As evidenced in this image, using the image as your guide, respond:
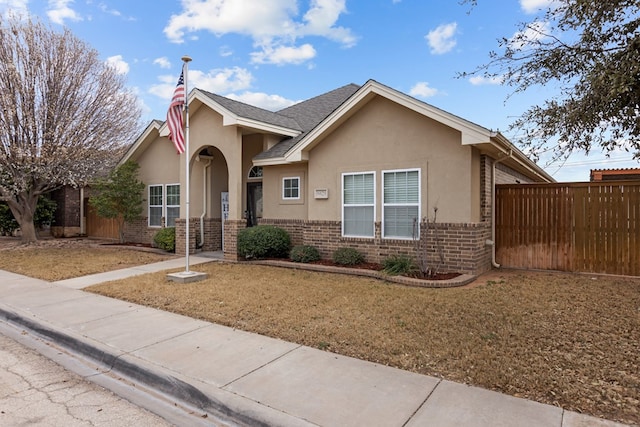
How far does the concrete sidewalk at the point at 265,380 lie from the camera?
3.14 meters

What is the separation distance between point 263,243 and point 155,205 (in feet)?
22.8

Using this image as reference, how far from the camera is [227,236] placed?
1158 cm

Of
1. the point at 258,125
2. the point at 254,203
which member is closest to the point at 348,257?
the point at 258,125

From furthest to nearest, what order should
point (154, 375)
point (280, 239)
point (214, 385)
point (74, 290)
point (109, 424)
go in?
point (280, 239)
point (74, 290)
point (154, 375)
point (214, 385)
point (109, 424)

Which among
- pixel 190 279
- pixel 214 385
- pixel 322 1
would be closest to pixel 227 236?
pixel 190 279

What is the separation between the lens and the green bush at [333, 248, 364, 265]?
9.78 metres

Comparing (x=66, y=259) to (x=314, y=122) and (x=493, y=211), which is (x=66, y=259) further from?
(x=493, y=211)

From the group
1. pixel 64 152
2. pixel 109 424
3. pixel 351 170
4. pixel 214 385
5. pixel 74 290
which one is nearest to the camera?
pixel 109 424

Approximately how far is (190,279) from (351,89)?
11.4m

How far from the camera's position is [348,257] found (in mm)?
9812

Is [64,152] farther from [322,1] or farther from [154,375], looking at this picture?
[154,375]

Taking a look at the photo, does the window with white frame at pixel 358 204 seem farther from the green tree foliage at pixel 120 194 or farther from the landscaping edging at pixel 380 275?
the green tree foliage at pixel 120 194

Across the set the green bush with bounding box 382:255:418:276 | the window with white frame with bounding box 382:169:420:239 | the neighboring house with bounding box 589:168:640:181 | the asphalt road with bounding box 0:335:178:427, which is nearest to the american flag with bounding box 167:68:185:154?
the window with white frame with bounding box 382:169:420:239

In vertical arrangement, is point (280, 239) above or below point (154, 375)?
above
